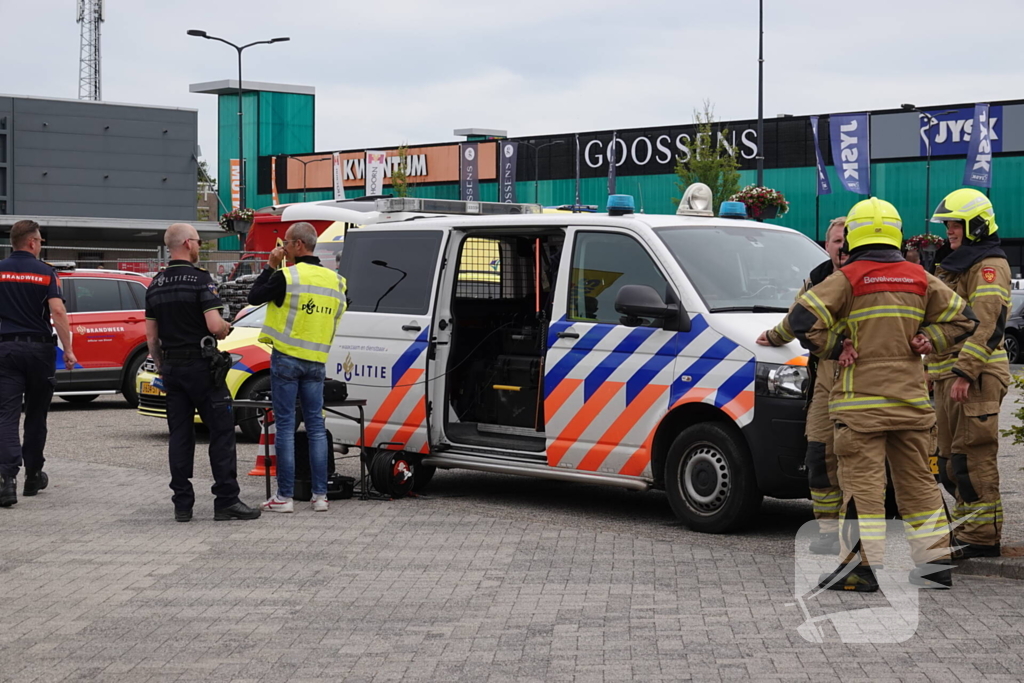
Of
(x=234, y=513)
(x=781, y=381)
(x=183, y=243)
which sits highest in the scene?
(x=183, y=243)

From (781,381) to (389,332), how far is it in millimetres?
3488

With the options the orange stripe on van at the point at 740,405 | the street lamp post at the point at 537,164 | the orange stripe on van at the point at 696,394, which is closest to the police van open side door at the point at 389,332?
the orange stripe on van at the point at 696,394

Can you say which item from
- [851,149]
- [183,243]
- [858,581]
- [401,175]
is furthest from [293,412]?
[401,175]

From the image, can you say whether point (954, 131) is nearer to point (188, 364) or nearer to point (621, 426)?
point (621, 426)

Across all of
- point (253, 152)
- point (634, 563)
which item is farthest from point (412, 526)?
point (253, 152)

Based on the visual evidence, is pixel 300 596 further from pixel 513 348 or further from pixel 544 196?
pixel 544 196

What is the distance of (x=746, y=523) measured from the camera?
878cm

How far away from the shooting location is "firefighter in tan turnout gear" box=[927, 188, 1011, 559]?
751 cm

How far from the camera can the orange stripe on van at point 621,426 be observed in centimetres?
911

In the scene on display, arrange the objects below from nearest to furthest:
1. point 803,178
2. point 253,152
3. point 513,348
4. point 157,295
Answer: point 157,295 → point 513,348 → point 803,178 → point 253,152

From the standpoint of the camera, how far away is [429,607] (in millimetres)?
6824

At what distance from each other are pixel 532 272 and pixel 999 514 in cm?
437

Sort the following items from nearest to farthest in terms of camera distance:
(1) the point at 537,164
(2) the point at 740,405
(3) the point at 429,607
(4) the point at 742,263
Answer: (3) the point at 429,607 → (2) the point at 740,405 → (4) the point at 742,263 → (1) the point at 537,164

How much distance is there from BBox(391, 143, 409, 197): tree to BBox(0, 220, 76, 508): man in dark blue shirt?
56.6 meters
